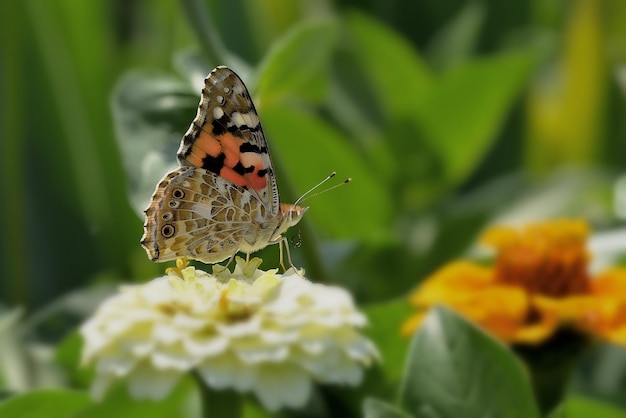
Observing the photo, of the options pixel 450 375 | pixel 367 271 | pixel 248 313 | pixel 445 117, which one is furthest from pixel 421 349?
pixel 445 117

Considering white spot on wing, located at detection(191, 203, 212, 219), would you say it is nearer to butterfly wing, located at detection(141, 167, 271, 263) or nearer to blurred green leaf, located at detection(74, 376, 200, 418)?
butterfly wing, located at detection(141, 167, 271, 263)

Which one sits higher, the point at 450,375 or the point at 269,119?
the point at 269,119

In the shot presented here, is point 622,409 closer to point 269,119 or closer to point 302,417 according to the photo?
point 302,417

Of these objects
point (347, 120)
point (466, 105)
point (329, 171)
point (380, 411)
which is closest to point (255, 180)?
point (380, 411)

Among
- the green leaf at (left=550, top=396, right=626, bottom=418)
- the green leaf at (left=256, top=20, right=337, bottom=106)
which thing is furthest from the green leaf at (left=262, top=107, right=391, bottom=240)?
the green leaf at (left=550, top=396, right=626, bottom=418)

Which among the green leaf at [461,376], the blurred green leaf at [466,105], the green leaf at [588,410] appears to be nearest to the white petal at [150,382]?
the green leaf at [461,376]

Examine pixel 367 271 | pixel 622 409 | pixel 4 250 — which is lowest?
pixel 622 409

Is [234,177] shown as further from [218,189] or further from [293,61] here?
[293,61]

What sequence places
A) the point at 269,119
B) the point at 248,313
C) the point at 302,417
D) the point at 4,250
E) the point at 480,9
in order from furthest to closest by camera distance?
the point at 480,9, the point at 4,250, the point at 269,119, the point at 302,417, the point at 248,313
